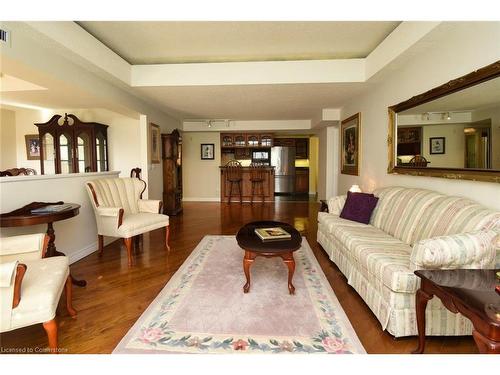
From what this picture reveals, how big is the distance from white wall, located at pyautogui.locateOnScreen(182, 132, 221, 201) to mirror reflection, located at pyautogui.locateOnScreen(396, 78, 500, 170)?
224 inches

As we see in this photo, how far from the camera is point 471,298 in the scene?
44.9 inches

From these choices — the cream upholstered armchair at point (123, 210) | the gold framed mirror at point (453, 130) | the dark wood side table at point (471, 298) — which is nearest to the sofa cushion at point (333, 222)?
the gold framed mirror at point (453, 130)

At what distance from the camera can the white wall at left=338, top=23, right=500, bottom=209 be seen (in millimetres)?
1947

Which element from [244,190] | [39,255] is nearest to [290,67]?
[39,255]

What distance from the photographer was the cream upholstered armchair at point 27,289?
133 centimetres

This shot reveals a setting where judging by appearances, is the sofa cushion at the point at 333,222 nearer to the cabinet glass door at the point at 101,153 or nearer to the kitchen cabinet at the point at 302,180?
the cabinet glass door at the point at 101,153

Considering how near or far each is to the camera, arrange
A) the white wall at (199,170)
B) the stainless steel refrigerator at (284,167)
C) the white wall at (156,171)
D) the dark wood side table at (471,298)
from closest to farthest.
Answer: the dark wood side table at (471,298) < the white wall at (156,171) < the white wall at (199,170) < the stainless steel refrigerator at (284,167)

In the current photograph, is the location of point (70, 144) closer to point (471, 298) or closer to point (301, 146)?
point (471, 298)

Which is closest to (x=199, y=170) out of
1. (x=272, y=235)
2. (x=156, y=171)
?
(x=156, y=171)

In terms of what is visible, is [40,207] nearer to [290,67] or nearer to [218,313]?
[218,313]

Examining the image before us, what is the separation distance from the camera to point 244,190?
7.91 metres

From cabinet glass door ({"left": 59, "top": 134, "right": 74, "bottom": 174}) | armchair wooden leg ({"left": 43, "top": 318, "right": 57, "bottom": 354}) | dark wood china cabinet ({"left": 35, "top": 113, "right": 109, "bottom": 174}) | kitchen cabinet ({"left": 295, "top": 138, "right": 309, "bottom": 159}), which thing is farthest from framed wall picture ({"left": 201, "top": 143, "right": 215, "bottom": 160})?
armchair wooden leg ({"left": 43, "top": 318, "right": 57, "bottom": 354})

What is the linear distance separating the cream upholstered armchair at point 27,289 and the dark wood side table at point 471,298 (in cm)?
205
